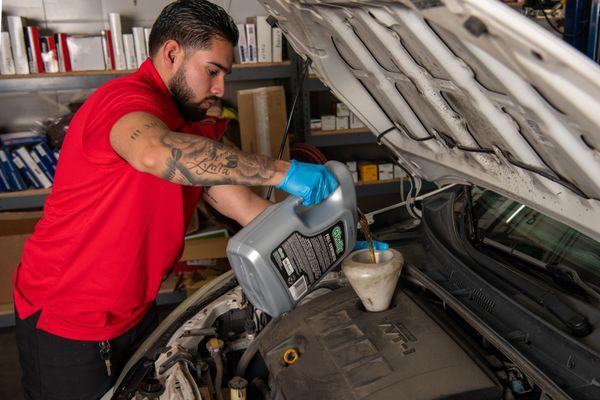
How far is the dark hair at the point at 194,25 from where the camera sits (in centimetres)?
133

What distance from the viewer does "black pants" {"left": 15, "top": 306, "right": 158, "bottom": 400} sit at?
146 cm

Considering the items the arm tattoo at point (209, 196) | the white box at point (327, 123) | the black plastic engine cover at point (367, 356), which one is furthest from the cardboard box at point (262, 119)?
the black plastic engine cover at point (367, 356)

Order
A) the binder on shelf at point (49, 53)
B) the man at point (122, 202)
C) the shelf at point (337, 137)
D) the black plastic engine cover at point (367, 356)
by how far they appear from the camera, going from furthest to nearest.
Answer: the shelf at point (337, 137) → the binder on shelf at point (49, 53) → the man at point (122, 202) → the black plastic engine cover at point (367, 356)

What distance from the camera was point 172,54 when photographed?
1.37m

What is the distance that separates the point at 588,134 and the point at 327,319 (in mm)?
743

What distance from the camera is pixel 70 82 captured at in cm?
311

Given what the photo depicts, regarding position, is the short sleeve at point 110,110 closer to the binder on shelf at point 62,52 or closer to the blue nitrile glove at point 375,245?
the blue nitrile glove at point 375,245

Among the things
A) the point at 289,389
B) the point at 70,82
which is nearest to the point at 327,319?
the point at 289,389

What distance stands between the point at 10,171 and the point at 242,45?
157 centimetres

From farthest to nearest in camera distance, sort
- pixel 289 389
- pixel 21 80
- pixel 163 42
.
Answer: pixel 21 80, pixel 163 42, pixel 289 389

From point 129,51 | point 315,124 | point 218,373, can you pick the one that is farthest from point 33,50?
point 218,373

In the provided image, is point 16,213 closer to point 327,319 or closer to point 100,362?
point 100,362

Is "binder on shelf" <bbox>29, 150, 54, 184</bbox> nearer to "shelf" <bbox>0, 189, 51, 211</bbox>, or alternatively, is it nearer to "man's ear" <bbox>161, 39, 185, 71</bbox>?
"shelf" <bbox>0, 189, 51, 211</bbox>

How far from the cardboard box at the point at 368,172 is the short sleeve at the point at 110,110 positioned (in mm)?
2636
